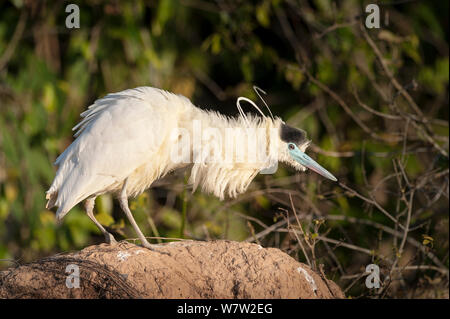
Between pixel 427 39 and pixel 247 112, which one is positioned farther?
pixel 427 39

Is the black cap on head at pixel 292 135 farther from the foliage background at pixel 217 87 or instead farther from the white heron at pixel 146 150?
the foliage background at pixel 217 87

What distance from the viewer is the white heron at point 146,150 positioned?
4555 millimetres

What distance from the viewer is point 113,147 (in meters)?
4.57

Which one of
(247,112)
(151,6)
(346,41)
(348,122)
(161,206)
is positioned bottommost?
(161,206)

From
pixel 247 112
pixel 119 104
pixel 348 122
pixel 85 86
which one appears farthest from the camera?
pixel 348 122

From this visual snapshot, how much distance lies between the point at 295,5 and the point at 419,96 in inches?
101

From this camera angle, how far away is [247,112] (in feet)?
16.5

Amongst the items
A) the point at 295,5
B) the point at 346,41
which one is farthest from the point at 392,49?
the point at 295,5

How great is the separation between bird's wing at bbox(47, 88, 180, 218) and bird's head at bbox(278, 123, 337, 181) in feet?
3.00

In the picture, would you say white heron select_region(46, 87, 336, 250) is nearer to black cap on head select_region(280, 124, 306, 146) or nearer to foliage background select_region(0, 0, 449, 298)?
black cap on head select_region(280, 124, 306, 146)

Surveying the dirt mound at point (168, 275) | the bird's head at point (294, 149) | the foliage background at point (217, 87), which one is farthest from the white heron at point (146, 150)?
the foliage background at point (217, 87)

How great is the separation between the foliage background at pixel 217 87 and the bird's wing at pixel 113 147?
5.90 feet

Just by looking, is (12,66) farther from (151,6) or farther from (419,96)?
(419,96)

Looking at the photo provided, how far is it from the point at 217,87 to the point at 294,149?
Answer: 13.9 feet
